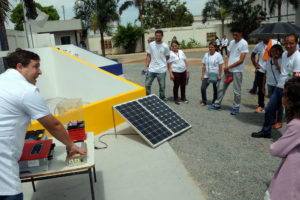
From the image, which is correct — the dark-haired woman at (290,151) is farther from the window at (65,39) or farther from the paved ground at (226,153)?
the window at (65,39)

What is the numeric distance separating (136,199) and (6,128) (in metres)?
1.81

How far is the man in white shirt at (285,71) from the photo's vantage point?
406 centimetres

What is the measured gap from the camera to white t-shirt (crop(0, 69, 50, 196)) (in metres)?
1.79

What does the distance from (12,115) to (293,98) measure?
205cm

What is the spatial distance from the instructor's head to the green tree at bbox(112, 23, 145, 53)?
94.8 ft

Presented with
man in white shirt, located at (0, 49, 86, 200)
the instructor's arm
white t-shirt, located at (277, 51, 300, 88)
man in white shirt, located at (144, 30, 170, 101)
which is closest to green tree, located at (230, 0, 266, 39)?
man in white shirt, located at (144, 30, 170, 101)

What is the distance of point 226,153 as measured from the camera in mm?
4098

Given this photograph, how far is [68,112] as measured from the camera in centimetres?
451

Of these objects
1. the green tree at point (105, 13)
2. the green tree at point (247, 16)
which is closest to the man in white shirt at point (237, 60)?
the green tree at point (105, 13)

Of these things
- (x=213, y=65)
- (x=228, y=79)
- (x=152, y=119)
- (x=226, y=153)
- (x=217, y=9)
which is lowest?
(x=226, y=153)

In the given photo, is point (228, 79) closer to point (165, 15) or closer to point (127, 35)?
point (127, 35)

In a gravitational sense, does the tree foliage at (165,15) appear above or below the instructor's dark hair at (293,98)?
above

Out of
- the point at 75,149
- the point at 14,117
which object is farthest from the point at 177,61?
the point at 14,117

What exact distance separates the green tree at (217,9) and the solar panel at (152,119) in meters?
31.8
